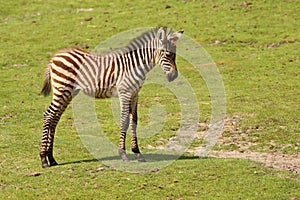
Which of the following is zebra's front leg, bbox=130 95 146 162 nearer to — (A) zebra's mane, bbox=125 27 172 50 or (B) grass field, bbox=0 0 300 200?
(B) grass field, bbox=0 0 300 200

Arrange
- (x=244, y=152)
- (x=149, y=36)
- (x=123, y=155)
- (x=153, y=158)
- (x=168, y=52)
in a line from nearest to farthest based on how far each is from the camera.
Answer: (x=168, y=52), (x=123, y=155), (x=149, y=36), (x=153, y=158), (x=244, y=152)

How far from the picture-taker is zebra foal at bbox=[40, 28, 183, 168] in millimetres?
14398

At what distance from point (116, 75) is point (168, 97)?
7.74m

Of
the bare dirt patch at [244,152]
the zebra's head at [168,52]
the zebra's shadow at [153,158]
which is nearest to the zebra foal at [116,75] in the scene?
the zebra's head at [168,52]

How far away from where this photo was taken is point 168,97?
73.2ft

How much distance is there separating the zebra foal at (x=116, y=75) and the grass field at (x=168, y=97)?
3.36 ft

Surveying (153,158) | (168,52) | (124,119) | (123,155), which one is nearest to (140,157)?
(123,155)

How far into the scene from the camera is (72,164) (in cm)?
1448

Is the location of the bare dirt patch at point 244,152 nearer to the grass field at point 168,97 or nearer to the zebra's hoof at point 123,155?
the grass field at point 168,97

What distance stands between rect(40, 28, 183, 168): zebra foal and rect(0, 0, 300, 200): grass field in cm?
102

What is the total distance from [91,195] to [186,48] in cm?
1787

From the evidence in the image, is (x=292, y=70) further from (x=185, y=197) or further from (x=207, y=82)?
(x=185, y=197)

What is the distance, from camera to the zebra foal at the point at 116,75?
14398 mm

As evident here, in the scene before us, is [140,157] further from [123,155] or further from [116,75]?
[116,75]
